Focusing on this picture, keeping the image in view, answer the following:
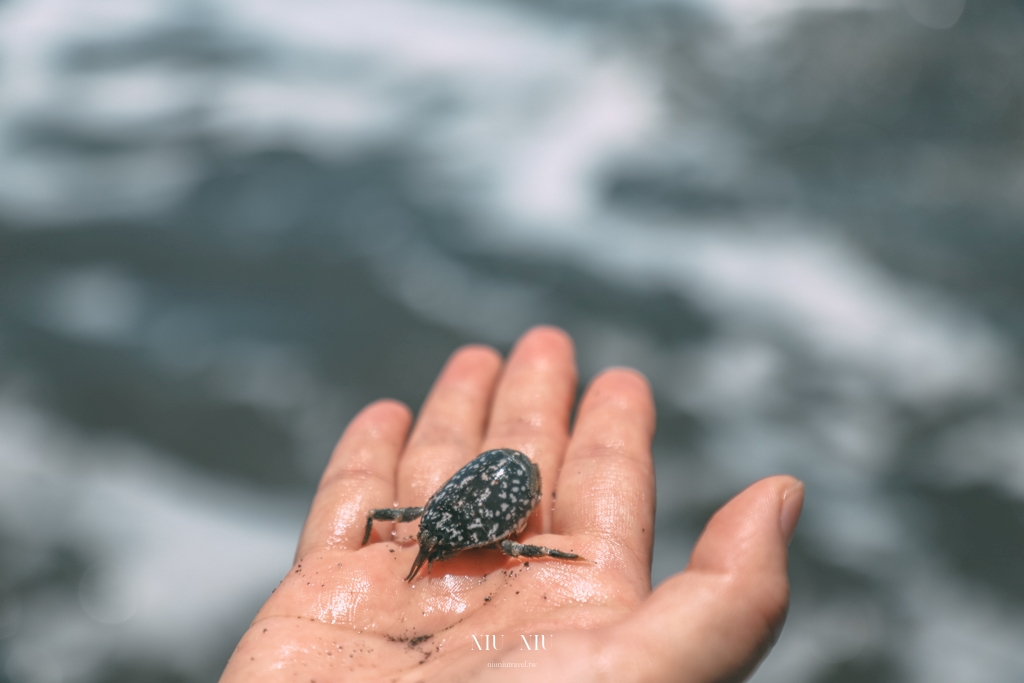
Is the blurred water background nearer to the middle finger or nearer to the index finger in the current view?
the middle finger

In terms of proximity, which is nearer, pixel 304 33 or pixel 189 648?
pixel 189 648

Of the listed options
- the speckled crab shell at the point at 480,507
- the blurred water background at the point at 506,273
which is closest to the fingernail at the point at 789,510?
the speckled crab shell at the point at 480,507

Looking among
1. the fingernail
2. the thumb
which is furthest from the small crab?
the fingernail

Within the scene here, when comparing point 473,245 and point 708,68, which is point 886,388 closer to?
point 473,245

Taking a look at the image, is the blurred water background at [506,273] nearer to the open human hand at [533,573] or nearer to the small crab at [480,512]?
the open human hand at [533,573]

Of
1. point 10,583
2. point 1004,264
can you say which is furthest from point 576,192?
point 10,583
